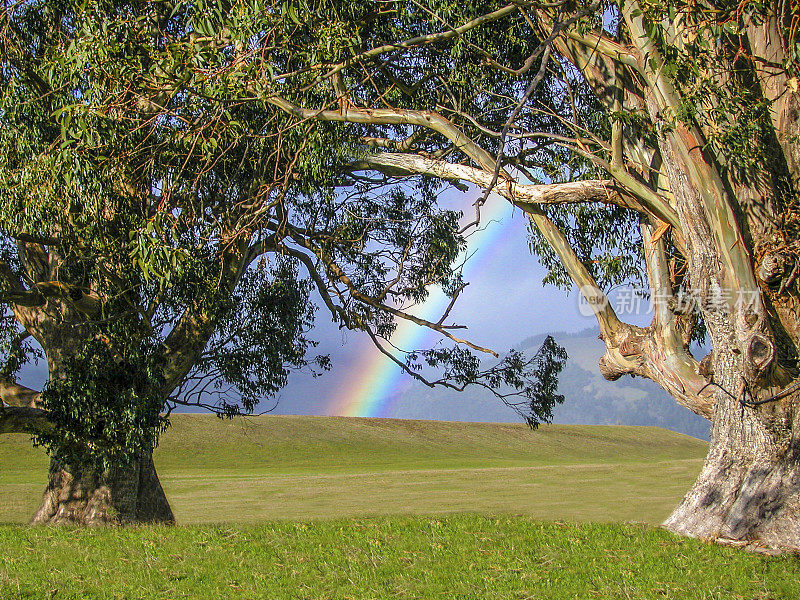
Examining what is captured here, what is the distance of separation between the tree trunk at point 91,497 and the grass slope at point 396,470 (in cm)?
184

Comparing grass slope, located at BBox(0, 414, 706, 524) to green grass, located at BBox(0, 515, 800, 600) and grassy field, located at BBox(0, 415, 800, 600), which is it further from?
green grass, located at BBox(0, 515, 800, 600)

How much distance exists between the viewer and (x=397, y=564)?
22.6 ft

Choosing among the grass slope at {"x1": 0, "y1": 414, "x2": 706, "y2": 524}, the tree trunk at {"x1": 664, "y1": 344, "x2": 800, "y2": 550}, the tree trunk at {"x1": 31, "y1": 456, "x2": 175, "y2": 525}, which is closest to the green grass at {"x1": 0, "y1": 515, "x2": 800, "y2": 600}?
the tree trunk at {"x1": 664, "y1": 344, "x2": 800, "y2": 550}

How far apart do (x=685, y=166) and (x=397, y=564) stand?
17.6 ft

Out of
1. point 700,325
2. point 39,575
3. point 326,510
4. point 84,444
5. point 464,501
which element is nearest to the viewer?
point 39,575

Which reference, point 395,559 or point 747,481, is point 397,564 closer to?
point 395,559

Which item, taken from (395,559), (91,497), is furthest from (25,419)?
(395,559)

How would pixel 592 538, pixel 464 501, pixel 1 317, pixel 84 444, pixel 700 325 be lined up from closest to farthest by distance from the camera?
pixel 592 538 < pixel 84 444 < pixel 700 325 < pixel 1 317 < pixel 464 501

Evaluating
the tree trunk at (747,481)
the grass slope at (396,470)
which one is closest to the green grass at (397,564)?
the tree trunk at (747,481)

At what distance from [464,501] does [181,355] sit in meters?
7.87

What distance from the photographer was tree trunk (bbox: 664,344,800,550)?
326 inches

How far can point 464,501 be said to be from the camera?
17.0m

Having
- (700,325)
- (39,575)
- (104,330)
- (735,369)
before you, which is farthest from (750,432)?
(104,330)

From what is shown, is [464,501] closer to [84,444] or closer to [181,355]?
[181,355]
